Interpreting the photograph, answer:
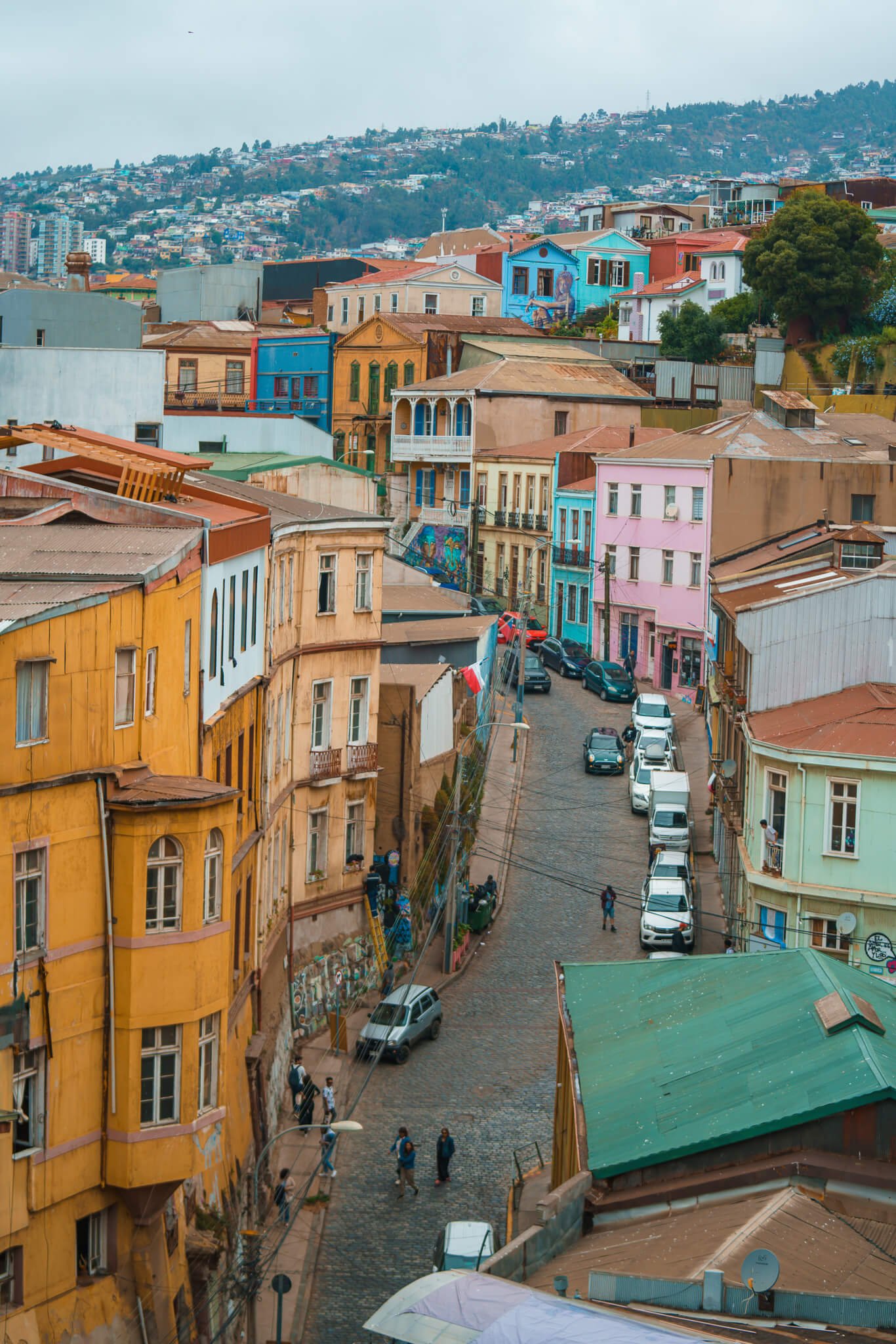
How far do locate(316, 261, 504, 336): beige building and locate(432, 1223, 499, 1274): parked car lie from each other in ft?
241

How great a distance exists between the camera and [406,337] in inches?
3580

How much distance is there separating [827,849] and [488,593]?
1848 inches

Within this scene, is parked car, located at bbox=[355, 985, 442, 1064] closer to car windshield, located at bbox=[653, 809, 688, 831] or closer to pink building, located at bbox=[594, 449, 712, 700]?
car windshield, located at bbox=[653, 809, 688, 831]

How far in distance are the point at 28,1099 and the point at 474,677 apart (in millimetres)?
32125

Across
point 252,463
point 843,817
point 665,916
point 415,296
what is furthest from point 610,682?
point 415,296

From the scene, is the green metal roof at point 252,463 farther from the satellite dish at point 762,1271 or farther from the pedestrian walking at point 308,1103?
the satellite dish at point 762,1271

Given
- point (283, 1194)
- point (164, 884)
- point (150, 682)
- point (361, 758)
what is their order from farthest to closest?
point (361, 758)
point (283, 1194)
point (150, 682)
point (164, 884)

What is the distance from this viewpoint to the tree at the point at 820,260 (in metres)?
87.1

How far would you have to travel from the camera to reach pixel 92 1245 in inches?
945

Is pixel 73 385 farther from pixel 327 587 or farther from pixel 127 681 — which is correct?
pixel 127 681

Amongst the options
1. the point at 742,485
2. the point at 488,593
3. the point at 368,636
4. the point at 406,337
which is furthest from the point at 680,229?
the point at 368,636

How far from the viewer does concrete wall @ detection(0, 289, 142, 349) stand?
205 ft

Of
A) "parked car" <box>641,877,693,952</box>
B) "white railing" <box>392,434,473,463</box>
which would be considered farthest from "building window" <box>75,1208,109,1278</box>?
"white railing" <box>392,434,473,463</box>

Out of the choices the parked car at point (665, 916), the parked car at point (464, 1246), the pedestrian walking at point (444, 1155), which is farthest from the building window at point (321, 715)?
the parked car at point (464, 1246)
